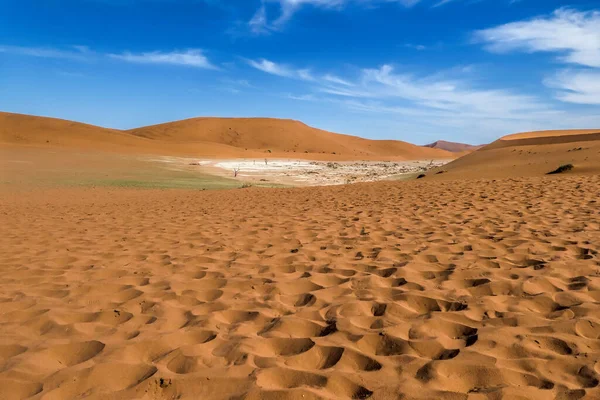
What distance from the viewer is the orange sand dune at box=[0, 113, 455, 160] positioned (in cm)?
5416

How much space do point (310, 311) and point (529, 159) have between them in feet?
72.1

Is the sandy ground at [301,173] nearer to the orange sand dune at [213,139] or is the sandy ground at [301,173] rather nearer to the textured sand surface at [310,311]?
the orange sand dune at [213,139]

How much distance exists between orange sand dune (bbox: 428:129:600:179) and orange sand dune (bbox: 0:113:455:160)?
34860mm

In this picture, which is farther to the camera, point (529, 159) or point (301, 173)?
point (301, 173)

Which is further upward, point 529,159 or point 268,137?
point 268,137

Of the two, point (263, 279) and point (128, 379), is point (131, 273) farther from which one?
point (128, 379)

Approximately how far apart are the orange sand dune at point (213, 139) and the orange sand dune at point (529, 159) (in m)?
34.9

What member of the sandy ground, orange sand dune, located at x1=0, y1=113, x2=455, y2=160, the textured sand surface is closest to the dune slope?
orange sand dune, located at x1=0, y1=113, x2=455, y2=160

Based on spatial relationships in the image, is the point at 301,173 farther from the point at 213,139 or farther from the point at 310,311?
the point at 213,139

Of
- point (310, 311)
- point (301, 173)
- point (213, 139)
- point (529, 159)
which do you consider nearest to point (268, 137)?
point (213, 139)

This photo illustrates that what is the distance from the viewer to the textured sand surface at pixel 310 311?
2.62 meters

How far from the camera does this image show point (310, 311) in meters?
3.69

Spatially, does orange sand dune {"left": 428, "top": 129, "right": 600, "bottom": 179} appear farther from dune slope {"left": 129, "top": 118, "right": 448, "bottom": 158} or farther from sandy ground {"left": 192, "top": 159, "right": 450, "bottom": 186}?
dune slope {"left": 129, "top": 118, "right": 448, "bottom": 158}

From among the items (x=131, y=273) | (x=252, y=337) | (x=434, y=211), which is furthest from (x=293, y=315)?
(x=434, y=211)
